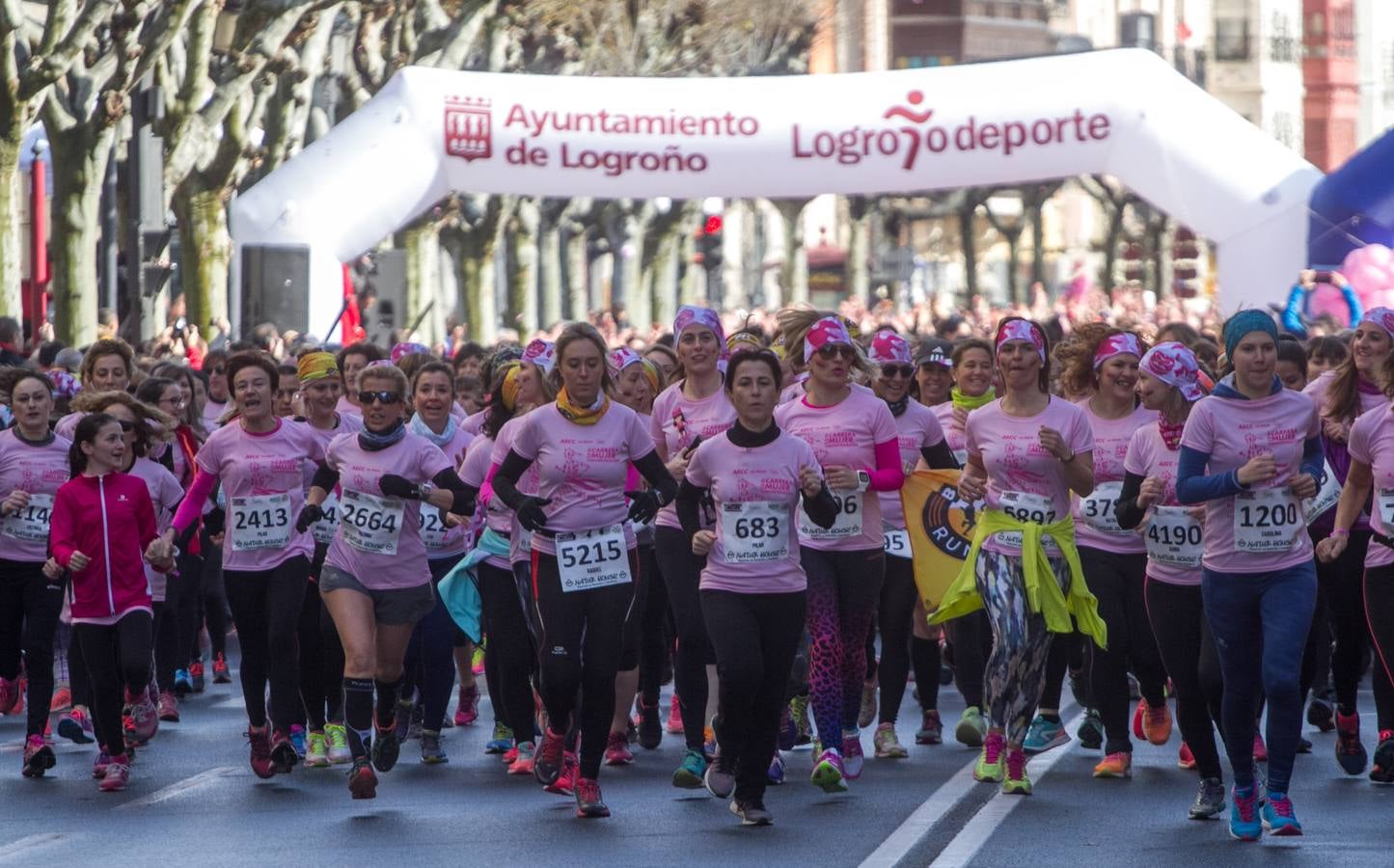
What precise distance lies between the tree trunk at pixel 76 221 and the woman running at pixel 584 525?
14838mm

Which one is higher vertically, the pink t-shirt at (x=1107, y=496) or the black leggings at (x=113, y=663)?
the pink t-shirt at (x=1107, y=496)

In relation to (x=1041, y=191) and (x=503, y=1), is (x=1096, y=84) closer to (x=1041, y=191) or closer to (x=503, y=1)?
(x=503, y=1)

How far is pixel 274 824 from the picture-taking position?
10180 millimetres

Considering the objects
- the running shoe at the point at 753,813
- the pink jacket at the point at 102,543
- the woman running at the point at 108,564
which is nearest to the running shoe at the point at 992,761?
the running shoe at the point at 753,813

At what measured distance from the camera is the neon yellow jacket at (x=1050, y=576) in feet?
34.9

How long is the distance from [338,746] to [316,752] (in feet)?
0.80

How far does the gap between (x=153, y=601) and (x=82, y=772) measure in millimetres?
1406

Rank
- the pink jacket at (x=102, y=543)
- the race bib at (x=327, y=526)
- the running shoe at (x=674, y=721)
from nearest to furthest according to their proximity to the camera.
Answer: the pink jacket at (x=102, y=543) → the race bib at (x=327, y=526) → the running shoe at (x=674, y=721)

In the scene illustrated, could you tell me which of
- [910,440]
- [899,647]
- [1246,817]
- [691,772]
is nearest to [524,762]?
[691,772]

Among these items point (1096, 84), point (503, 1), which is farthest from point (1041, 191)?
point (1096, 84)

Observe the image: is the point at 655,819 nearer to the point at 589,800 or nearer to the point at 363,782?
the point at 589,800

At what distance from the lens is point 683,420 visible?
11.8 m

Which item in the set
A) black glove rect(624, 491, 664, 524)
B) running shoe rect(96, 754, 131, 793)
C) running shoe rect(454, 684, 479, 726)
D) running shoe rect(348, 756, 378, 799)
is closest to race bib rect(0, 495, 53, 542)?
running shoe rect(96, 754, 131, 793)

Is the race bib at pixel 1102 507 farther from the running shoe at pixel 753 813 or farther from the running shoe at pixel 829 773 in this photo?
the running shoe at pixel 753 813
